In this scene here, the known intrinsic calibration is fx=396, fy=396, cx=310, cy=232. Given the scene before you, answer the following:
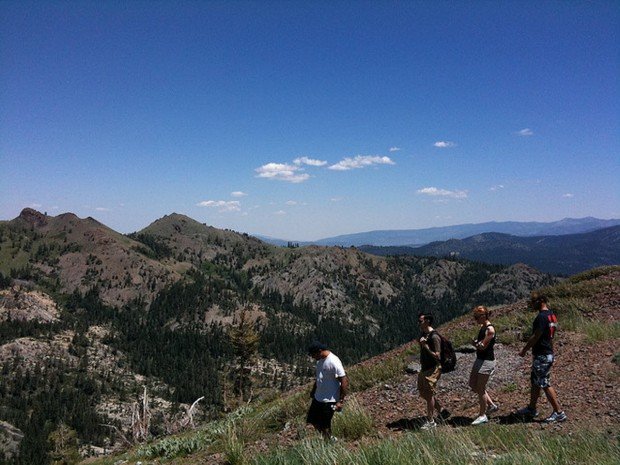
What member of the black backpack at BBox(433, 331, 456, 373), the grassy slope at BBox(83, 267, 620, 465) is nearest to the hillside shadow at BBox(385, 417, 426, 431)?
the grassy slope at BBox(83, 267, 620, 465)

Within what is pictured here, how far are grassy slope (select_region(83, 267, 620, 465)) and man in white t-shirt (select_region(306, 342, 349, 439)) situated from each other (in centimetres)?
62

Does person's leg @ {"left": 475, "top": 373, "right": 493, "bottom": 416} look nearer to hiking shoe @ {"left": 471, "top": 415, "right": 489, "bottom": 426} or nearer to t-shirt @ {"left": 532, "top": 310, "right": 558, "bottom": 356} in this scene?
hiking shoe @ {"left": 471, "top": 415, "right": 489, "bottom": 426}

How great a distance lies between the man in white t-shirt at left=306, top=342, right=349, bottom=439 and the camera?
28.5 feet

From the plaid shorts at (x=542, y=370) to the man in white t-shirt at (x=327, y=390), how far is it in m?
4.59

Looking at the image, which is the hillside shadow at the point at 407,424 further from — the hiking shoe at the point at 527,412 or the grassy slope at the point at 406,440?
the hiking shoe at the point at 527,412

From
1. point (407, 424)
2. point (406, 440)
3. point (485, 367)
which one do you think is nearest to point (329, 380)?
point (406, 440)

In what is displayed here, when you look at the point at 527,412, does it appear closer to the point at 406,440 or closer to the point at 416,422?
the point at 416,422

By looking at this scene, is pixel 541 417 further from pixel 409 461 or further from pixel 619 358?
pixel 409 461

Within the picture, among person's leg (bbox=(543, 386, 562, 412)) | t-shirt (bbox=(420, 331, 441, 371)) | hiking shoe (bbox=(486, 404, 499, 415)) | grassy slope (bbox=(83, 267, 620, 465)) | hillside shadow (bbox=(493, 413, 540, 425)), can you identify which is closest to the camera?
grassy slope (bbox=(83, 267, 620, 465))

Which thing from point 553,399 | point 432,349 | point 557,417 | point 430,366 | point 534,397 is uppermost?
point 432,349

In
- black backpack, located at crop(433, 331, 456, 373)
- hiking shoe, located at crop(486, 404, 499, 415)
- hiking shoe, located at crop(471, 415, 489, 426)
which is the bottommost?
hiking shoe, located at crop(486, 404, 499, 415)

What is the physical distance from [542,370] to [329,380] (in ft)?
16.5

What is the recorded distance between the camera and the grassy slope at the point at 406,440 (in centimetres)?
583

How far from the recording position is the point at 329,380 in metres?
8.82
